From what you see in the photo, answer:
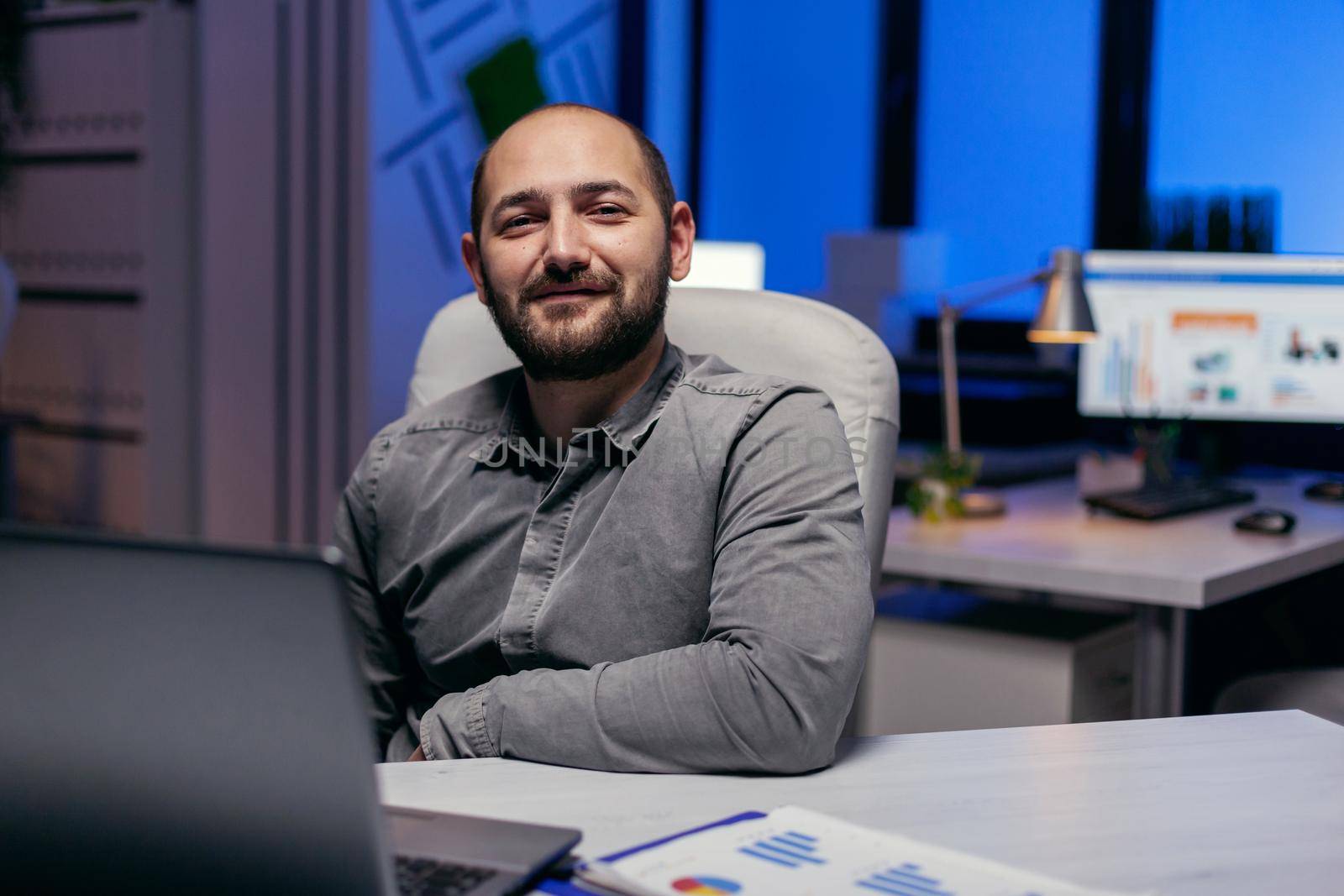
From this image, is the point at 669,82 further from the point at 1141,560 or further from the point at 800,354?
the point at 800,354

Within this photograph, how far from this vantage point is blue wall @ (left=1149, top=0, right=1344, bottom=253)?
3406mm

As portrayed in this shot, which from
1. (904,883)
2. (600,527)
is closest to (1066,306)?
(600,527)

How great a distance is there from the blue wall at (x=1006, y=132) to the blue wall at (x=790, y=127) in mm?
217

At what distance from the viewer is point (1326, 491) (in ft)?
9.09

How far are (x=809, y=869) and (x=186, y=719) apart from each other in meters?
0.38

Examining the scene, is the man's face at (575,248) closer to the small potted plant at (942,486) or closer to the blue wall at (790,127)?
the small potted plant at (942,486)

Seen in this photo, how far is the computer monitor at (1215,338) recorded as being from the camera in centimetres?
271

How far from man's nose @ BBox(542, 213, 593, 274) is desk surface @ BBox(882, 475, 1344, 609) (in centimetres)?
77

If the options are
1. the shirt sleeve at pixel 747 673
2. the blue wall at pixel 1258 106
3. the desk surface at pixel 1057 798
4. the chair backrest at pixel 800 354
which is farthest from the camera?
the blue wall at pixel 1258 106

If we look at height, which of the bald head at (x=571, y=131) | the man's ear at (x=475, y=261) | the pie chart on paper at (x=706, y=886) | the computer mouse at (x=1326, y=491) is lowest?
the pie chart on paper at (x=706, y=886)

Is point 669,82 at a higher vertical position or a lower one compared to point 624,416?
higher

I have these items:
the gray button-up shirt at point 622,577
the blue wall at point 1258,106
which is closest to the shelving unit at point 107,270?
the blue wall at point 1258,106

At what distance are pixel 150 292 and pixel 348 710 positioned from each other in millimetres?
3803

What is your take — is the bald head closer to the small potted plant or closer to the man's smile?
the man's smile
